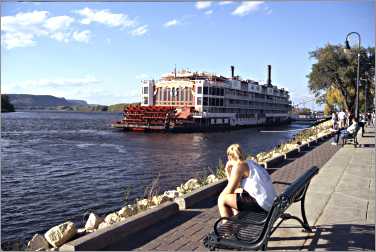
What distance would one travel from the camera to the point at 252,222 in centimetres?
427

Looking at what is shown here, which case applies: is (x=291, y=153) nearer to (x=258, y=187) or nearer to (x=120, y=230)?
(x=258, y=187)

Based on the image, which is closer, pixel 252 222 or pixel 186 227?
pixel 252 222

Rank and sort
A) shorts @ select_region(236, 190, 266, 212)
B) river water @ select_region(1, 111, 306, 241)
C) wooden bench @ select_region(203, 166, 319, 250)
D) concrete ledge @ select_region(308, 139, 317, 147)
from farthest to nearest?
concrete ledge @ select_region(308, 139, 317, 147), river water @ select_region(1, 111, 306, 241), shorts @ select_region(236, 190, 266, 212), wooden bench @ select_region(203, 166, 319, 250)

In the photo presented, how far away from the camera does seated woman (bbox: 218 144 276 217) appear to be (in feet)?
15.9

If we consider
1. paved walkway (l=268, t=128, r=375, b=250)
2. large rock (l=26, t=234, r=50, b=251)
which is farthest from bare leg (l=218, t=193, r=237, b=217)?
large rock (l=26, t=234, r=50, b=251)

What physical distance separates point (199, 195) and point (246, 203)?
2383 mm

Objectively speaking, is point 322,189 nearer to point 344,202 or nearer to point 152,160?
point 344,202

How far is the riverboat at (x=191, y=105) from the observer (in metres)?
53.6

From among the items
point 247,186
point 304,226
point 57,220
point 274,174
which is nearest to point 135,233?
point 247,186

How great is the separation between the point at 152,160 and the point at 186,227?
18.8m

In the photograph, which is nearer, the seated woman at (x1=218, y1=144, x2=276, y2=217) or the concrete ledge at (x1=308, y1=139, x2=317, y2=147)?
the seated woman at (x1=218, y1=144, x2=276, y2=217)

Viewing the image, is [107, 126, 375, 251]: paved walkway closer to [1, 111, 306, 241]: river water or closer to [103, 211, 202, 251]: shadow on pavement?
[103, 211, 202, 251]: shadow on pavement

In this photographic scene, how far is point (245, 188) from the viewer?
4.91 metres

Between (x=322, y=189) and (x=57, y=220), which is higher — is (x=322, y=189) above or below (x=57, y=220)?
above
